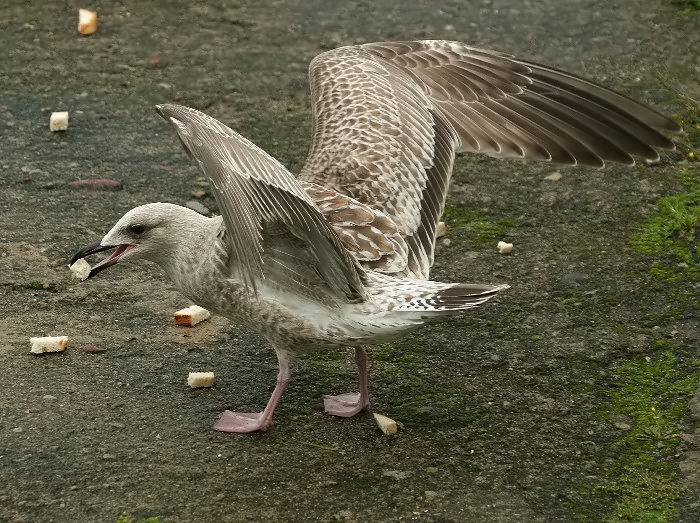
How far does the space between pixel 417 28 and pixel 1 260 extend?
3276 millimetres

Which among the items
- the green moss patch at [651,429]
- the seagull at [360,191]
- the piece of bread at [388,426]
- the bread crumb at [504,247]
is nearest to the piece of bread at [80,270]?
the seagull at [360,191]

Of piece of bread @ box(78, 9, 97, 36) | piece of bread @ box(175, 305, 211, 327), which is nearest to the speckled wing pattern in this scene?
piece of bread @ box(175, 305, 211, 327)

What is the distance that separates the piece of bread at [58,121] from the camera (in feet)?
21.2

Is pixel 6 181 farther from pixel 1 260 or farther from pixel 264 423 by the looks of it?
pixel 264 423

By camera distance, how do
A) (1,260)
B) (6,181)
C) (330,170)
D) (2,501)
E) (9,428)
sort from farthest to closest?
(6,181) < (1,260) < (330,170) < (9,428) < (2,501)

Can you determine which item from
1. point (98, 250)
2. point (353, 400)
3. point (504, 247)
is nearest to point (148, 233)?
point (98, 250)

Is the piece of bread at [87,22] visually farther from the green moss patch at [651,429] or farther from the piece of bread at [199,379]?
the green moss patch at [651,429]

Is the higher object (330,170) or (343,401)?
(330,170)

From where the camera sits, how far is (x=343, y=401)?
15.3ft

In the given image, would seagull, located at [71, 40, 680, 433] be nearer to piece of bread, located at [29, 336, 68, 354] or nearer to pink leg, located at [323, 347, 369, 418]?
pink leg, located at [323, 347, 369, 418]

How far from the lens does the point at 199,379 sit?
15.5 feet

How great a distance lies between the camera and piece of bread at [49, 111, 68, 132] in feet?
21.2

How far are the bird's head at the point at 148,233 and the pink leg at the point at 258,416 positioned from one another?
580 mm

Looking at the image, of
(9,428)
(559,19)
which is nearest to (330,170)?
(9,428)
